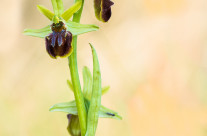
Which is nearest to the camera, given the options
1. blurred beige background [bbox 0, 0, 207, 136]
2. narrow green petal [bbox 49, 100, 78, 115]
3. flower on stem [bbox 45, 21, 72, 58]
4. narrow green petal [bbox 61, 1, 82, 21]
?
flower on stem [bbox 45, 21, 72, 58]

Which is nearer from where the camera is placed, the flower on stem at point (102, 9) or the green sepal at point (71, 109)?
the flower on stem at point (102, 9)

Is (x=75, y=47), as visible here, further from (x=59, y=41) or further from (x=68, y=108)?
(x=68, y=108)

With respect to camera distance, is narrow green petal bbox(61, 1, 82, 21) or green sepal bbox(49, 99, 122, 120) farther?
green sepal bbox(49, 99, 122, 120)

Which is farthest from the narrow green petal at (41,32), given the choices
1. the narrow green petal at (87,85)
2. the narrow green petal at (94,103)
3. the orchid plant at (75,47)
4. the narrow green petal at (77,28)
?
the narrow green petal at (87,85)

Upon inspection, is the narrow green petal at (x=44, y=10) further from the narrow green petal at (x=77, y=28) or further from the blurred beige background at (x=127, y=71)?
the blurred beige background at (x=127, y=71)

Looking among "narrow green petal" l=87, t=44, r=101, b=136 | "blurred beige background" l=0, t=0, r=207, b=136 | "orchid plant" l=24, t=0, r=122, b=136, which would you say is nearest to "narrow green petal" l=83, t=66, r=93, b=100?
"orchid plant" l=24, t=0, r=122, b=136

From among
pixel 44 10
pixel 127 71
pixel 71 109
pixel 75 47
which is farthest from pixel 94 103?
pixel 127 71

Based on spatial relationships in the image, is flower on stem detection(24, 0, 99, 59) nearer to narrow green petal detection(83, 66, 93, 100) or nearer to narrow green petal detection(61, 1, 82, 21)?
narrow green petal detection(61, 1, 82, 21)
